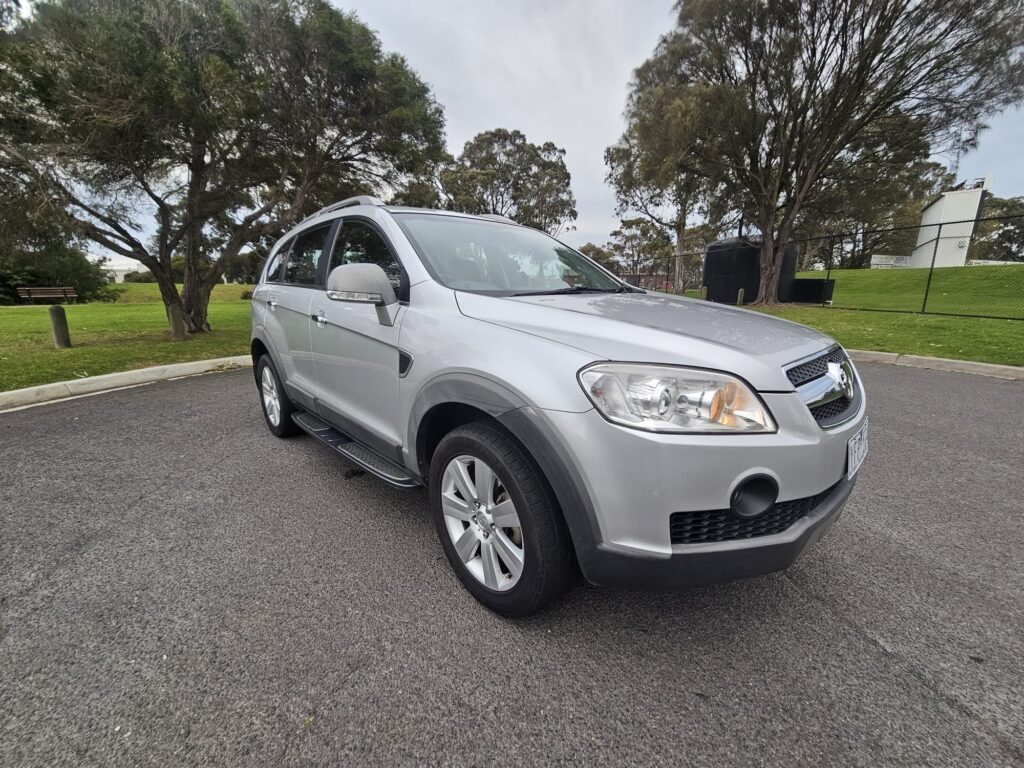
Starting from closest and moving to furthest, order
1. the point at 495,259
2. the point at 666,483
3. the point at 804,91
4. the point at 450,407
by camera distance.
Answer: the point at 666,483 → the point at 450,407 → the point at 495,259 → the point at 804,91

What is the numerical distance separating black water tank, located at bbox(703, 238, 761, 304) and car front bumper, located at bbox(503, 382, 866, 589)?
20145 millimetres

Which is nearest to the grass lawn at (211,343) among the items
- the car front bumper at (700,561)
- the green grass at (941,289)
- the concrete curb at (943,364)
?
the concrete curb at (943,364)

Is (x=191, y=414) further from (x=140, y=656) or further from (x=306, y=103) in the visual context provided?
(x=306, y=103)

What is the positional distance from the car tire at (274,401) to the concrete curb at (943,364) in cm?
767

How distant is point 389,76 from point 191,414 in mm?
9473

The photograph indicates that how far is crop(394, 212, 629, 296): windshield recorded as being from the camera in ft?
7.77

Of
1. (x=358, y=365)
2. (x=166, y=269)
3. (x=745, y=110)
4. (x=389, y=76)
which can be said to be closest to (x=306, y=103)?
(x=389, y=76)

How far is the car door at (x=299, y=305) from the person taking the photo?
3.11 metres

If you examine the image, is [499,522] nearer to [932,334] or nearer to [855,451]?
[855,451]

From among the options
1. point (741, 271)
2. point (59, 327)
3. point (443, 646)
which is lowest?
point (443, 646)

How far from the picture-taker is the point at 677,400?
1.43m

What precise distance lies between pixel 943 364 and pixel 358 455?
763cm

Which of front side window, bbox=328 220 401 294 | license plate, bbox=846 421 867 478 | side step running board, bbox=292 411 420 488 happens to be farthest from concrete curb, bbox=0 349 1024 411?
license plate, bbox=846 421 867 478

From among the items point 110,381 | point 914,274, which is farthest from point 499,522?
point 914,274
